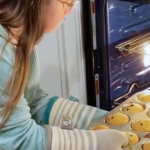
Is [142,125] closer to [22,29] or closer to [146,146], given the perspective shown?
[146,146]

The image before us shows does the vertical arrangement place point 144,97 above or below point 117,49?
below

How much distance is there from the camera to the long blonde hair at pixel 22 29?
0.96m

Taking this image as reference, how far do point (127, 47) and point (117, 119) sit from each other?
417 millimetres

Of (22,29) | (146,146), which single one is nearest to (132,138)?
(146,146)

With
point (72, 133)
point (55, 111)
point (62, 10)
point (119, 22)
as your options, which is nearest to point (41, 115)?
point (55, 111)

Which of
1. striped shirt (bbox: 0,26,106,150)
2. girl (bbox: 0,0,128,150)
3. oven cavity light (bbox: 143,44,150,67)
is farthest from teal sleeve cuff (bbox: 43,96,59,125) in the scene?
oven cavity light (bbox: 143,44,150,67)

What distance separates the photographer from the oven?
1.46 meters

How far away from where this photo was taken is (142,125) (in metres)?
1.12

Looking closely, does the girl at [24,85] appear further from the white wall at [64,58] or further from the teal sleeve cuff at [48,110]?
the white wall at [64,58]

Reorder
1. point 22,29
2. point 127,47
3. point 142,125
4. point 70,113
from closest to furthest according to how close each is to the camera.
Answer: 1. point 22,29
2. point 142,125
3. point 70,113
4. point 127,47

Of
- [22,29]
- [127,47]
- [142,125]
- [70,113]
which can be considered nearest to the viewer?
[22,29]

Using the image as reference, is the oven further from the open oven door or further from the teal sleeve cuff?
the teal sleeve cuff

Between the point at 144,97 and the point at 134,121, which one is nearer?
the point at 134,121

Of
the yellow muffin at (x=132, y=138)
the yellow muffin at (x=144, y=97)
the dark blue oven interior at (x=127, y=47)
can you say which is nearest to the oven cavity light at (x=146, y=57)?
the dark blue oven interior at (x=127, y=47)
